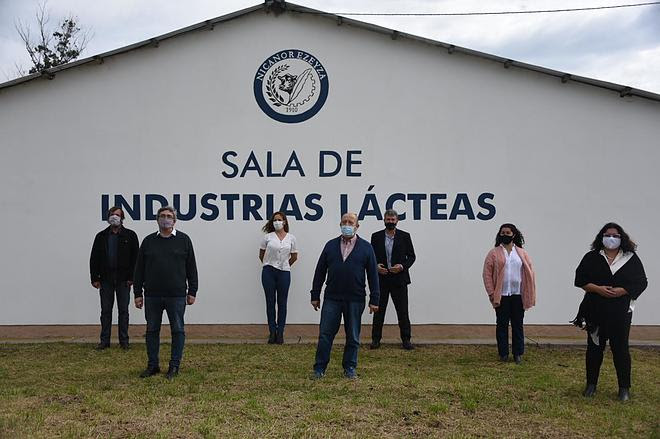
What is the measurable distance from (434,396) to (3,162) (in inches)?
293

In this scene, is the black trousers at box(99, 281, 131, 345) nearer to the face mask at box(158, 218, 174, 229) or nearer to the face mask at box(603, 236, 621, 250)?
the face mask at box(158, 218, 174, 229)

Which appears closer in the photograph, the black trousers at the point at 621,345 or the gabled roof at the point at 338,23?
the black trousers at the point at 621,345

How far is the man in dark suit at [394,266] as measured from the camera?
29.2 feet

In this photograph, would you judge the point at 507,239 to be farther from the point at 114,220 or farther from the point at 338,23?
the point at 114,220

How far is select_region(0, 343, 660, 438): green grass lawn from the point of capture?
5.55 metres

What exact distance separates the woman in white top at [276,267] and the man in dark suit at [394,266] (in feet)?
4.12

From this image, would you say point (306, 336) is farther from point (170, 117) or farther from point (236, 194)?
point (170, 117)

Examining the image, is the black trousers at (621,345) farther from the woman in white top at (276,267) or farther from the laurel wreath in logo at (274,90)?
the laurel wreath in logo at (274,90)

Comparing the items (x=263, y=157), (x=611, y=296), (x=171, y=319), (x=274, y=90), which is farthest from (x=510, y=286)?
(x=274, y=90)

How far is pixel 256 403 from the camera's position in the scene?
6227 millimetres

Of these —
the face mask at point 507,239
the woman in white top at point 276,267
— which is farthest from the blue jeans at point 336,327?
the woman in white top at point 276,267

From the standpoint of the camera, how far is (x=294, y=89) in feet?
34.4

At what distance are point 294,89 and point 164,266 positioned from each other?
425 cm

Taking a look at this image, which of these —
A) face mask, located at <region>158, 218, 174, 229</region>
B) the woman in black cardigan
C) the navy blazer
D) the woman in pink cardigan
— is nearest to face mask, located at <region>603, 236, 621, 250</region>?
the woman in black cardigan
